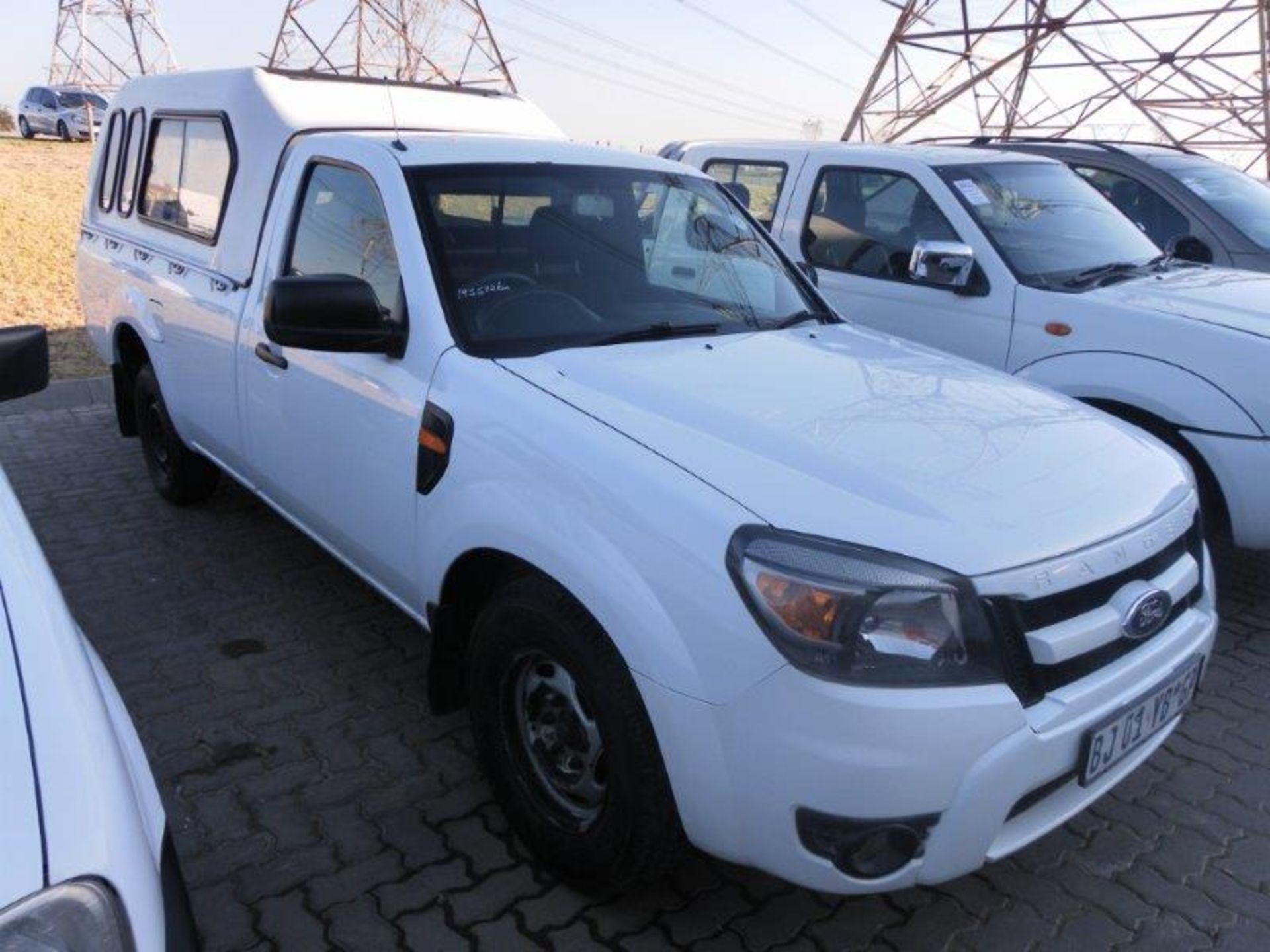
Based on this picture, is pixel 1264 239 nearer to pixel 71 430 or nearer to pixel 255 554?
pixel 255 554

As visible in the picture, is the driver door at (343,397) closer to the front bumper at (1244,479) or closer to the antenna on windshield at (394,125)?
the antenna on windshield at (394,125)

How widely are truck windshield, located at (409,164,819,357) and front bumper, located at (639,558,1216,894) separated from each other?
4.08ft

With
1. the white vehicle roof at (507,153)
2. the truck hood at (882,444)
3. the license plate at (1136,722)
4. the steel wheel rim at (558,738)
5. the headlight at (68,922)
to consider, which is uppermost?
the white vehicle roof at (507,153)

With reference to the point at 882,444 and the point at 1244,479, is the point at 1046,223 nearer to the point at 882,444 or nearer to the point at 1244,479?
the point at 1244,479

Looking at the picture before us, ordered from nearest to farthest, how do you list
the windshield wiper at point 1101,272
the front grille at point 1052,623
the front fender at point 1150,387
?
the front grille at point 1052,623
the front fender at point 1150,387
the windshield wiper at point 1101,272

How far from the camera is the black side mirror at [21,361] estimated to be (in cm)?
215

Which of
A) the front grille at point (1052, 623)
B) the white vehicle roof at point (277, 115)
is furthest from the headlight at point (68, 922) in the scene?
the white vehicle roof at point (277, 115)

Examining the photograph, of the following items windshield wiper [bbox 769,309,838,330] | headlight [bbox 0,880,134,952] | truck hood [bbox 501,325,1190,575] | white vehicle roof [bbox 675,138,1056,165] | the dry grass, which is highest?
white vehicle roof [bbox 675,138,1056,165]

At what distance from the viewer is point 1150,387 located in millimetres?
4160

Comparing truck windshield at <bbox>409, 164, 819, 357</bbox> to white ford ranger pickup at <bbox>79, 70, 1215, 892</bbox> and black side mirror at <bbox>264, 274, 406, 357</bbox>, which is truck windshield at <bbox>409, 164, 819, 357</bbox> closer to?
white ford ranger pickup at <bbox>79, 70, 1215, 892</bbox>

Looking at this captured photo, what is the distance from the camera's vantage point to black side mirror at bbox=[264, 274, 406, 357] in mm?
2697

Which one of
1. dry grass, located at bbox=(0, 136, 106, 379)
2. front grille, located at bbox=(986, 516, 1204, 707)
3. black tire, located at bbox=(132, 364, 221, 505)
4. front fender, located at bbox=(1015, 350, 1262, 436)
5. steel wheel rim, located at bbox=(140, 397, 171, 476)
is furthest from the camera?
dry grass, located at bbox=(0, 136, 106, 379)

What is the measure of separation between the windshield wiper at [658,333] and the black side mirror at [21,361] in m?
1.35

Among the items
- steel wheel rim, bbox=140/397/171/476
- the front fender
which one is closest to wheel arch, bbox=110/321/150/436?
steel wheel rim, bbox=140/397/171/476
